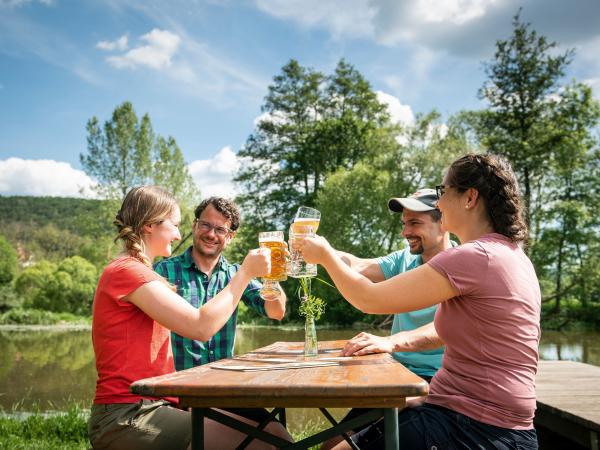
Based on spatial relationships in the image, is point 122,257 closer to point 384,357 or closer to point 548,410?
point 384,357

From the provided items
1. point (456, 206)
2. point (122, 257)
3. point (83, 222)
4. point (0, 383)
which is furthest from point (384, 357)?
point (83, 222)

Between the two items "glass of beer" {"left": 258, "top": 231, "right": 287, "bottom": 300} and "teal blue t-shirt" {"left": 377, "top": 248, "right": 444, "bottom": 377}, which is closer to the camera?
"glass of beer" {"left": 258, "top": 231, "right": 287, "bottom": 300}

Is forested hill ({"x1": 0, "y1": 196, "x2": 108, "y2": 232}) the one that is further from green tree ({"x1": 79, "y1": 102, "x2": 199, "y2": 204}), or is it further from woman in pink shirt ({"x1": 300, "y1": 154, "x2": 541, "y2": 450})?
woman in pink shirt ({"x1": 300, "y1": 154, "x2": 541, "y2": 450})

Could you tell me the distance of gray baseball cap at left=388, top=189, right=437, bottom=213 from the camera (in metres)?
3.08

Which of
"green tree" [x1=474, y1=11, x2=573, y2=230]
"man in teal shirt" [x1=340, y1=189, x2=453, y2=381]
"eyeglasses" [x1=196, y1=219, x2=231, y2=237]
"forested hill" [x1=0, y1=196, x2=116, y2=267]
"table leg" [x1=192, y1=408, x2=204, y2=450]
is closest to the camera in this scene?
"table leg" [x1=192, y1=408, x2=204, y2=450]

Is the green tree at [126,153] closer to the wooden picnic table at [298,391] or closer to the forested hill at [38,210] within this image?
the wooden picnic table at [298,391]

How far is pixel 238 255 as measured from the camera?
27.2 m

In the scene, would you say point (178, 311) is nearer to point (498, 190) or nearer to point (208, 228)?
point (498, 190)

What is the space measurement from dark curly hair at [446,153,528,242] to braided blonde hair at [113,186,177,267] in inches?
49.4

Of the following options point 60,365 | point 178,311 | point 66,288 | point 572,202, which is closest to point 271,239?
point 178,311

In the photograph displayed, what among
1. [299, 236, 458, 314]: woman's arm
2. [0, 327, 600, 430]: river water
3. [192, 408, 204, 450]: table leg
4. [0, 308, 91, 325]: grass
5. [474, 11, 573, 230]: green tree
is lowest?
[0, 308, 91, 325]: grass

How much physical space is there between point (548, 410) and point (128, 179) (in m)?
27.6

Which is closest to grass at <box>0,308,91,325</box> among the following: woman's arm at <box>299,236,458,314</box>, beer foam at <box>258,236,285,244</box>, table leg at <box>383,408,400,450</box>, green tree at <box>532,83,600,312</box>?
green tree at <box>532,83,600,312</box>

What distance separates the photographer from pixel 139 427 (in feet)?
6.09
